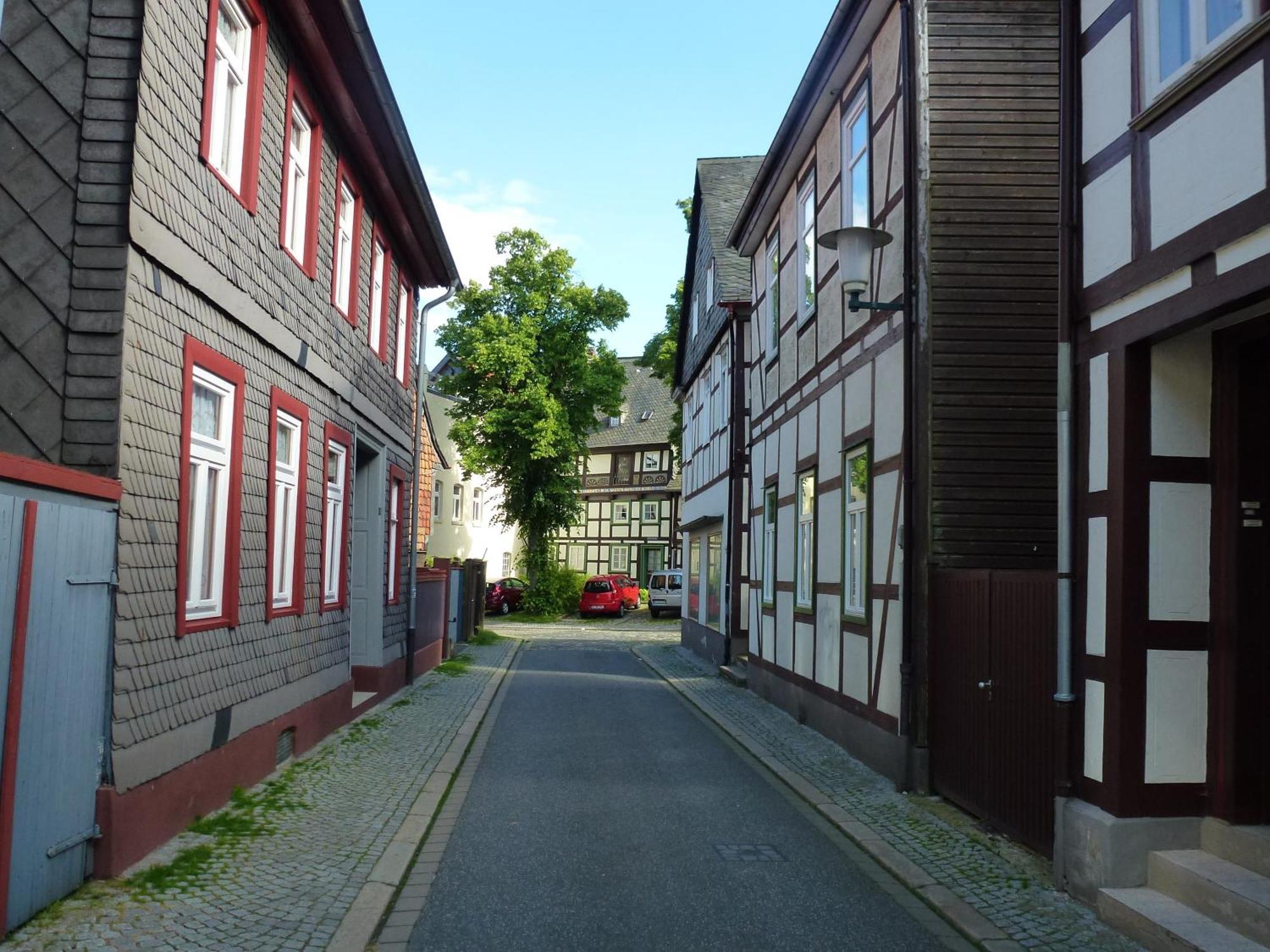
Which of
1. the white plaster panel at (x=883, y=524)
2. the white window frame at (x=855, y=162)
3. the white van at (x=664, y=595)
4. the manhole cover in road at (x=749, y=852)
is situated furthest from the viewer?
the white van at (x=664, y=595)

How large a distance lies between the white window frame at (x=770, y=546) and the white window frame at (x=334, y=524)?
625cm

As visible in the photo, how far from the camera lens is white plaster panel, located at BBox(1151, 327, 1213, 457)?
6.09 m

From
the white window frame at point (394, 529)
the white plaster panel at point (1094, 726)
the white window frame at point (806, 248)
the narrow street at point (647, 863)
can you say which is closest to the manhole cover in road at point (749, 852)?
the narrow street at point (647, 863)

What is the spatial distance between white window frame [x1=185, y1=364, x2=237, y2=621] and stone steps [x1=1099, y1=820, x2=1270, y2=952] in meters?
5.59

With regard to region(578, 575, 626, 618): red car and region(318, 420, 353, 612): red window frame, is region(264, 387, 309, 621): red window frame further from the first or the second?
region(578, 575, 626, 618): red car

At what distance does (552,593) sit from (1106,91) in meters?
38.4

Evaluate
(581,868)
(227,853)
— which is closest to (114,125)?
(227,853)

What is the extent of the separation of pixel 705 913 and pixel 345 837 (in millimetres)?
2653

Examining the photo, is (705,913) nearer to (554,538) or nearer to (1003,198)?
(1003,198)

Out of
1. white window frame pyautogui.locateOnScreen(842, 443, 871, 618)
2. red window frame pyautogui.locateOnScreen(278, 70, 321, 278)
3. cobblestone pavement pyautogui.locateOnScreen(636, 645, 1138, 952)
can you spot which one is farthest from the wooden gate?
red window frame pyautogui.locateOnScreen(278, 70, 321, 278)

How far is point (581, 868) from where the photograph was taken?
272 inches

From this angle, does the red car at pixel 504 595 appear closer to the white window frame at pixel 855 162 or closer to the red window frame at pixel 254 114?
the white window frame at pixel 855 162

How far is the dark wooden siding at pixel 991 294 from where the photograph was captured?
32.2 ft

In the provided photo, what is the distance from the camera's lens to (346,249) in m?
12.9
